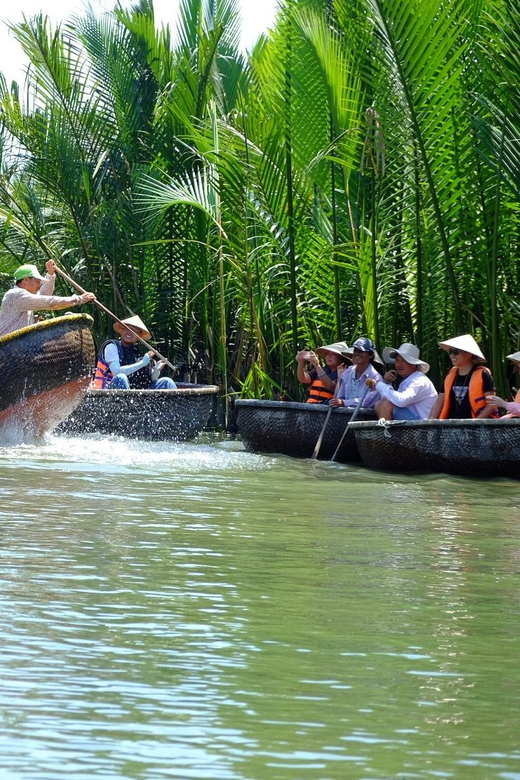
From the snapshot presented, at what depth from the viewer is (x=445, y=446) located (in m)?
10.2

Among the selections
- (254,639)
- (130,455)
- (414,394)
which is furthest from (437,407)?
(254,639)

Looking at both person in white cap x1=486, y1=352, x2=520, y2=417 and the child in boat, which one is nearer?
person in white cap x1=486, y1=352, x2=520, y2=417

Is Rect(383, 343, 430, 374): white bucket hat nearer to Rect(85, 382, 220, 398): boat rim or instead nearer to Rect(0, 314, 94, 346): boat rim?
Rect(85, 382, 220, 398): boat rim

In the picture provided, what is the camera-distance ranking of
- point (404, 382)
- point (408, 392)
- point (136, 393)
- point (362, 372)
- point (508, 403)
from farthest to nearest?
point (136, 393), point (362, 372), point (404, 382), point (408, 392), point (508, 403)

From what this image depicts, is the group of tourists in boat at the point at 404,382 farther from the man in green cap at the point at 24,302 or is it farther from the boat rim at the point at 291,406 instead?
the man in green cap at the point at 24,302

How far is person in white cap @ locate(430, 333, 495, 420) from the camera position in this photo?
1026 cm

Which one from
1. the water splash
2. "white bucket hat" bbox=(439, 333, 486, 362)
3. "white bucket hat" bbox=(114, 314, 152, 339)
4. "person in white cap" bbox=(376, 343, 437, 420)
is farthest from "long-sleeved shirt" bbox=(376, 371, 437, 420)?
"white bucket hat" bbox=(114, 314, 152, 339)

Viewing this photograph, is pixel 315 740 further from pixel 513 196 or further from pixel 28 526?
pixel 513 196

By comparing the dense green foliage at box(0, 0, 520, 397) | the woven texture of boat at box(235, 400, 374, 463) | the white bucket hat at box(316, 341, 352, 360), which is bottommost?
the woven texture of boat at box(235, 400, 374, 463)

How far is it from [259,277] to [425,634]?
8.86m

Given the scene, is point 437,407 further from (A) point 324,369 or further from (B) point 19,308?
(B) point 19,308

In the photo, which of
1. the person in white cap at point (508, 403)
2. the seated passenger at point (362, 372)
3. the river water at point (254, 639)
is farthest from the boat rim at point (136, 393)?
the river water at point (254, 639)

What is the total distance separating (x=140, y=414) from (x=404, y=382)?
2625mm

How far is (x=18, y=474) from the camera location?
879 cm
